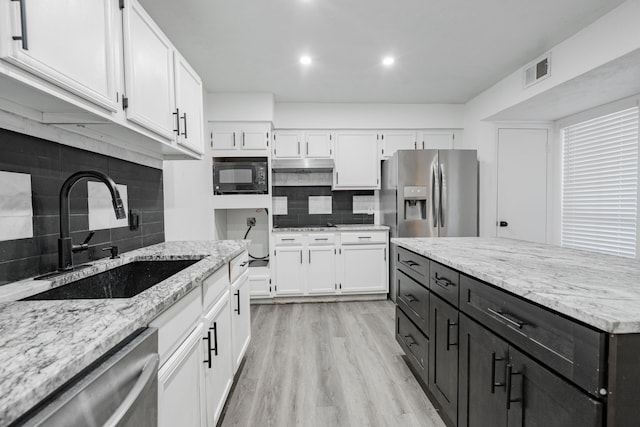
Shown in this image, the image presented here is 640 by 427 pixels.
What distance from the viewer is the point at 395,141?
12.6ft

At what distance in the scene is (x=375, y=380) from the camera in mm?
1969

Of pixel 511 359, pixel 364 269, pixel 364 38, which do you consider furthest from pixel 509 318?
pixel 364 269

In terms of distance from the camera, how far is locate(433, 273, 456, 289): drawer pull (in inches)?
57.3

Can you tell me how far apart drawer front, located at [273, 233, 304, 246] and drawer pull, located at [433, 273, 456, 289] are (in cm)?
209

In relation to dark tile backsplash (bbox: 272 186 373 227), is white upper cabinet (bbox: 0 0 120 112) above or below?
above

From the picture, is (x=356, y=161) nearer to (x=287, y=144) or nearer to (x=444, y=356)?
(x=287, y=144)

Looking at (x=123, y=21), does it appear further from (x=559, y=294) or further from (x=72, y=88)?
(x=559, y=294)

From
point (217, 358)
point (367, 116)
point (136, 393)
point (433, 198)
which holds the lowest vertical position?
point (217, 358)

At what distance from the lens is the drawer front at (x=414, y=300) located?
68.6 inches

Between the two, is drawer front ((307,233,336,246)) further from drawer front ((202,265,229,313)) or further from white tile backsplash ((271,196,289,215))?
drawer front ((202,265,229,313))

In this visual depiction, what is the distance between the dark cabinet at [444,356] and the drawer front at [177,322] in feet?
4.04

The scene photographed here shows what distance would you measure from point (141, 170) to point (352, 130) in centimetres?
259

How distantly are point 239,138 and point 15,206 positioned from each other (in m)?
2.50

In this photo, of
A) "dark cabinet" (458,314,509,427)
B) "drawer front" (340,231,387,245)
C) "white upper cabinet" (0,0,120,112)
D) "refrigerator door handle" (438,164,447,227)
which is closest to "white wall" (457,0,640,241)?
"refrigerator door handle" (438,164,447,227)
